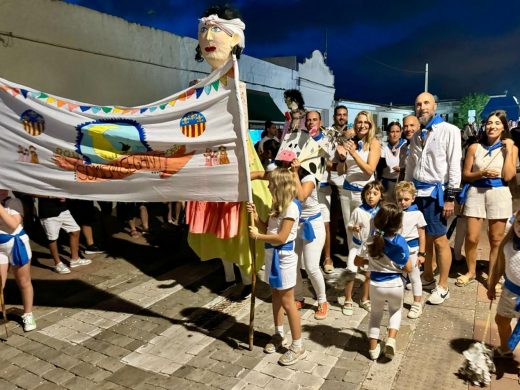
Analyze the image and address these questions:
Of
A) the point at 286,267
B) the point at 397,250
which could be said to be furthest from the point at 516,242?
the point at 286,267

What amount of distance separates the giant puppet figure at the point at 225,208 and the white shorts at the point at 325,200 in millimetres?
825

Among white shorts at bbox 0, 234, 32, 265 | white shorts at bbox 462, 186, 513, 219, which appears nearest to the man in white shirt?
white shorts at bbox 462, 186, 513, 219

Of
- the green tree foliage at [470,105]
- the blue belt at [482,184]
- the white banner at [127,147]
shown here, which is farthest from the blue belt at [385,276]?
the green tree foliage at [470,105]

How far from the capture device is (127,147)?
3863 mm

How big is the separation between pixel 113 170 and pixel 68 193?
572 mm

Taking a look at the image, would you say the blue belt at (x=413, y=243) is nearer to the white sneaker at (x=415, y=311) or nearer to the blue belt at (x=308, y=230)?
the white sneaker at (x=415, y=311)

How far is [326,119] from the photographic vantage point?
83.8ft

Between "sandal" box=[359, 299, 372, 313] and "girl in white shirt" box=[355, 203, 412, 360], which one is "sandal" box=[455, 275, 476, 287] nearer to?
"sandal" box=[359, 299, 372, 313]

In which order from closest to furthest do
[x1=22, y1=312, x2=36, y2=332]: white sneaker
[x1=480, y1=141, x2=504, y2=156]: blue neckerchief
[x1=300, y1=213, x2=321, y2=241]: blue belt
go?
[x1=300, y1=213, x2=321, y2=241]: blue belt
[x1=22, y1=312, x2=36, y2=332]: white sneaker
[x1=480, y1=141, x2=504, y2=156]: blue neckerchief

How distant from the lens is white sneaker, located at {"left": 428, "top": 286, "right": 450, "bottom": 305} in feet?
14.2

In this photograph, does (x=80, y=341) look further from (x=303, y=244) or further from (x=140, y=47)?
(x=140, y=47)

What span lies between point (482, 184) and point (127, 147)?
389 centimetres

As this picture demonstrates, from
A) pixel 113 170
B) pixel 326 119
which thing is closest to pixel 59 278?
pixel 113 170

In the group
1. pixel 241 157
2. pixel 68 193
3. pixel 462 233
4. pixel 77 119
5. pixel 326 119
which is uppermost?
pixel 326 119
